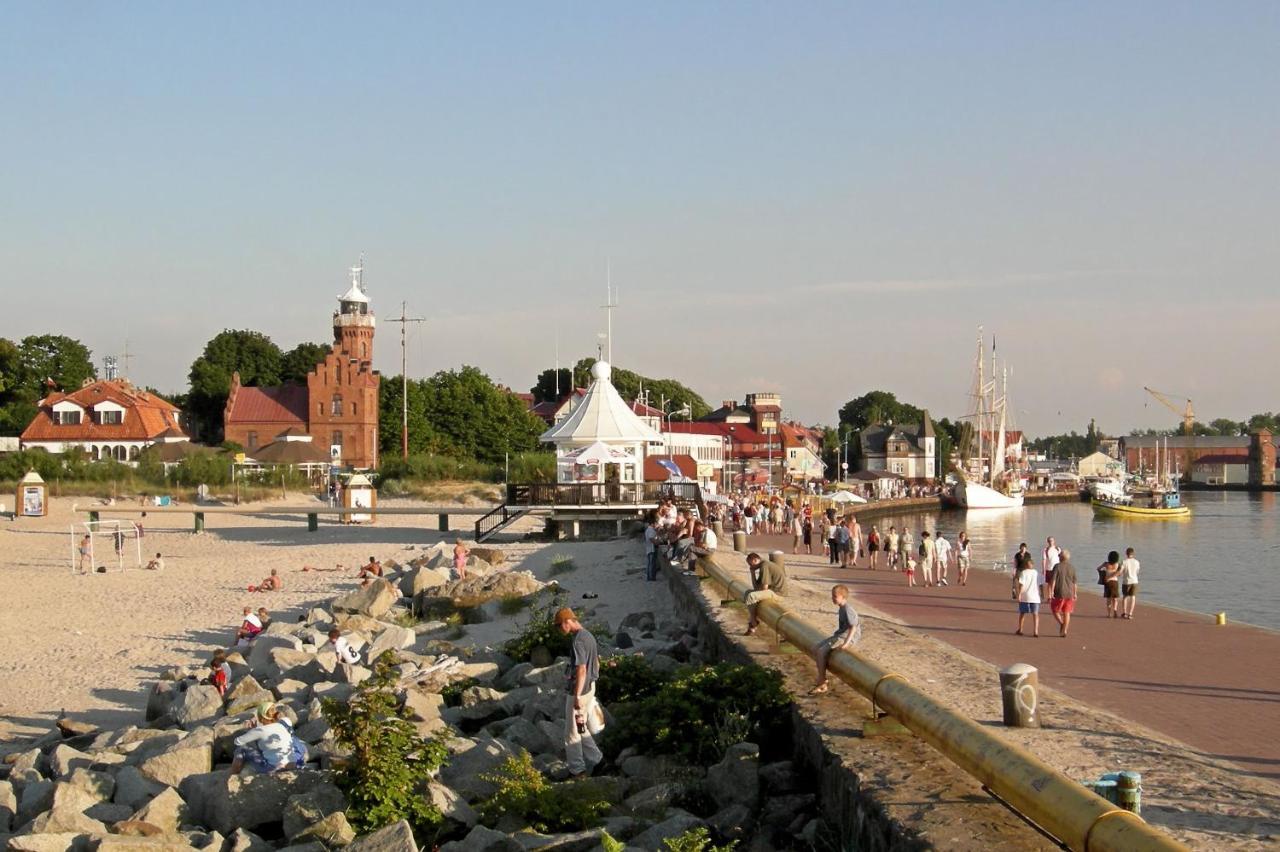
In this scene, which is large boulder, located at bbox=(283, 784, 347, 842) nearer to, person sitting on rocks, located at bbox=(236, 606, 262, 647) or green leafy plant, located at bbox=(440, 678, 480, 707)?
green leafy plant, located at bbox=(440, 678, 480, 707)

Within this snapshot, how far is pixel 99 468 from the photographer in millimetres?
70750

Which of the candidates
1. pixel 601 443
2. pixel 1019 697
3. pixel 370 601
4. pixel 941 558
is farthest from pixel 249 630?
pixel 601 443

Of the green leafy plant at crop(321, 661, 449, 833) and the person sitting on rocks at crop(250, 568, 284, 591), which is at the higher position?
the green leafy plant at crop(321, 661, 449, 833)

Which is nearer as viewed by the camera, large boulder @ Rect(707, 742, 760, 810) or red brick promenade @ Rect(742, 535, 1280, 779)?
large boulder @ Rect(707, 742, 760, 810)

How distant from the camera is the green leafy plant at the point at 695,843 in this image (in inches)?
326

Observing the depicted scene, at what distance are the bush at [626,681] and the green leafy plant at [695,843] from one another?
15.3 ft

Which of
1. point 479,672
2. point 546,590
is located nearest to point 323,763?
point 479,672

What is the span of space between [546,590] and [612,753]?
1346cm

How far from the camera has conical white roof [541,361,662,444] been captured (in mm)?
43062

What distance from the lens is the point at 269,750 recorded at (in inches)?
469

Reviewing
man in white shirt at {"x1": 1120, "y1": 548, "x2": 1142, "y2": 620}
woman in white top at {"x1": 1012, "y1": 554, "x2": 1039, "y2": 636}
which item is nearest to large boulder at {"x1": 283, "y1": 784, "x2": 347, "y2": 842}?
woman in white top at {"x1": 1012, "y1": 554, "x2": 1039, "y2": 636}

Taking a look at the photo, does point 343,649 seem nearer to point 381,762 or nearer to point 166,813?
point 166,813

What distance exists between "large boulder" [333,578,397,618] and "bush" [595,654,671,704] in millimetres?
11866

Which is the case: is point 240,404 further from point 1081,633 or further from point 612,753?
point 612,753
